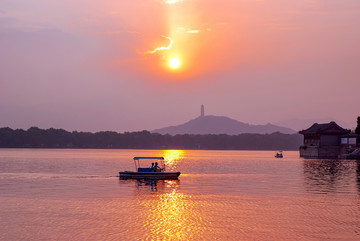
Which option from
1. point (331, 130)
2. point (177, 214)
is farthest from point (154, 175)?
point (331, 130)

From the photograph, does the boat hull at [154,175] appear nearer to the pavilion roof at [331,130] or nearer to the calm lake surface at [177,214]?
the calm lake surface at [177,214]

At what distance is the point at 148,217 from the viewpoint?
37.4m

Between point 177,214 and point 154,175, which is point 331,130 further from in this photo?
point 177,214

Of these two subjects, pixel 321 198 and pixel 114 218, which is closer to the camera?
pixel 114 218

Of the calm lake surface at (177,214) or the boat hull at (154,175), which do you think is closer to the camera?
the calm lake surface at (177,214)

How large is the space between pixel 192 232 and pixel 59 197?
938 inches

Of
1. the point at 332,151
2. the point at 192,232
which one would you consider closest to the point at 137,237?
the point at 192,232

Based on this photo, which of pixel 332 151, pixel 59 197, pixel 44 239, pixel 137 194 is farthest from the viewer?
pixel 332 151

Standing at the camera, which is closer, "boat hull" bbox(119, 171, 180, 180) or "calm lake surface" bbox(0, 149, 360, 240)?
"calm lake surface" bbox(0, 149, 360, 240)

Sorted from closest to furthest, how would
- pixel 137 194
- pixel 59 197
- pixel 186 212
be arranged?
pixel 186 212 → pixel 59 197 → pixel 137 194

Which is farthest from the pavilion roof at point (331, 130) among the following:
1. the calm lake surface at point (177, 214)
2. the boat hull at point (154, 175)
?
the calm lake surface at point (177, 214)

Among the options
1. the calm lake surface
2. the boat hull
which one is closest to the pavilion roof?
the boat hull

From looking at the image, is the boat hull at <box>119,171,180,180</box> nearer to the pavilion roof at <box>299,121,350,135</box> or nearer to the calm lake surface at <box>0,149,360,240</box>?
the calm lake surface at <box>0,149,360,240</box>

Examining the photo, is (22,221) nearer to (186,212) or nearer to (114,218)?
(114,218)
